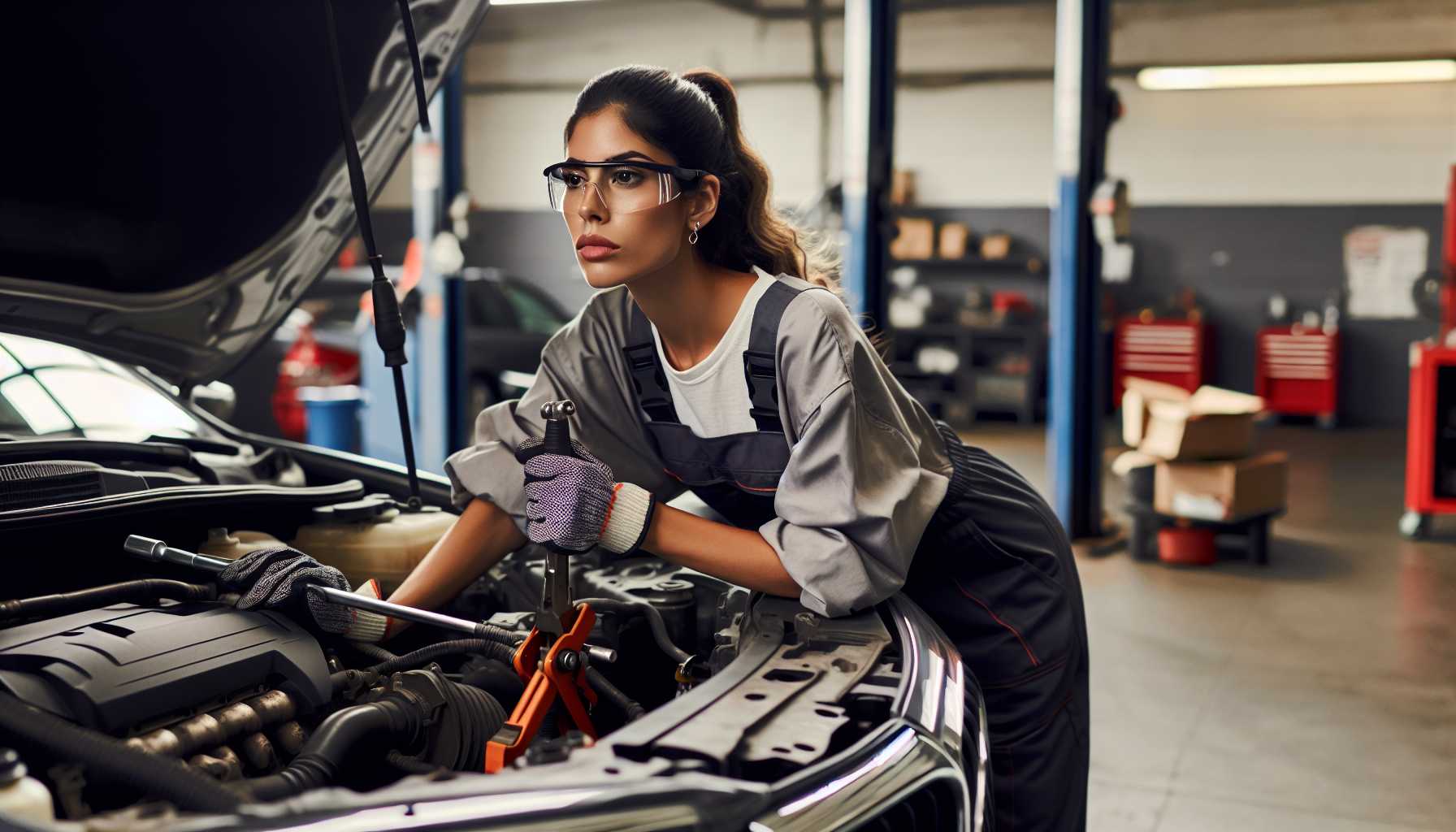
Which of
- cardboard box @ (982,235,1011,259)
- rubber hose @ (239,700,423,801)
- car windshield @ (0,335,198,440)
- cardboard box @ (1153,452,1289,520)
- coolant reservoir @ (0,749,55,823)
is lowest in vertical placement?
cardboard box @ (1153,452,1289,520)

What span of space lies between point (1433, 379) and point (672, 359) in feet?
15.7

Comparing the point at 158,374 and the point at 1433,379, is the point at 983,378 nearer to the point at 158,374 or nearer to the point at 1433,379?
the point at 1433,379

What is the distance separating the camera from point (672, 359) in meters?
1.64

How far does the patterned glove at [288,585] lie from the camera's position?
1.43 m

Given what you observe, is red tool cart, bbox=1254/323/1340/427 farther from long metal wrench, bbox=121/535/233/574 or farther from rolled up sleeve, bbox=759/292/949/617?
long metal wrench, bbox=121/535/233/574

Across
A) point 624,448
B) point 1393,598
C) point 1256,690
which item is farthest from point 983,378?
point 624,448

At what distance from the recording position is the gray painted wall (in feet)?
32.0

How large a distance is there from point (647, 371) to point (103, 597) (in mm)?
702

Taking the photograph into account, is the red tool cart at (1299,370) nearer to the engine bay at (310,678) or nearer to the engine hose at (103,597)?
the engine bay at (310,678)

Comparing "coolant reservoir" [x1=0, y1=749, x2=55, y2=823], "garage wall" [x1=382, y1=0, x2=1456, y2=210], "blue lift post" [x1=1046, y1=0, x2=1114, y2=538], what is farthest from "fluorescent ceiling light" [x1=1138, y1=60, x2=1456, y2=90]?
"coolant reservoir" [x1=0, y1=749, x2=55, y2=823]

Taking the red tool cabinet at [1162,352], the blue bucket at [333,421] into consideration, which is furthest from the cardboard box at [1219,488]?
the red tool cabinet at [1162,352]

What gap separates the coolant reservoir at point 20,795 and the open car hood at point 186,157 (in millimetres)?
943

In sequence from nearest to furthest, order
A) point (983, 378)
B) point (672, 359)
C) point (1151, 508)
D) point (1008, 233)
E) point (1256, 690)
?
point (672, 359)
point (1256, 690)
point (1151, 508)
point (983, 378)
point (1008, 233)

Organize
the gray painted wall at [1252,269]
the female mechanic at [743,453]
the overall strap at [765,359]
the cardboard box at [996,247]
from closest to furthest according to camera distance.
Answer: the female mechanic at [743,453], the overall strap at [765,359], the gray painted wall at [1252,269], the cardboard box at [996,247]
